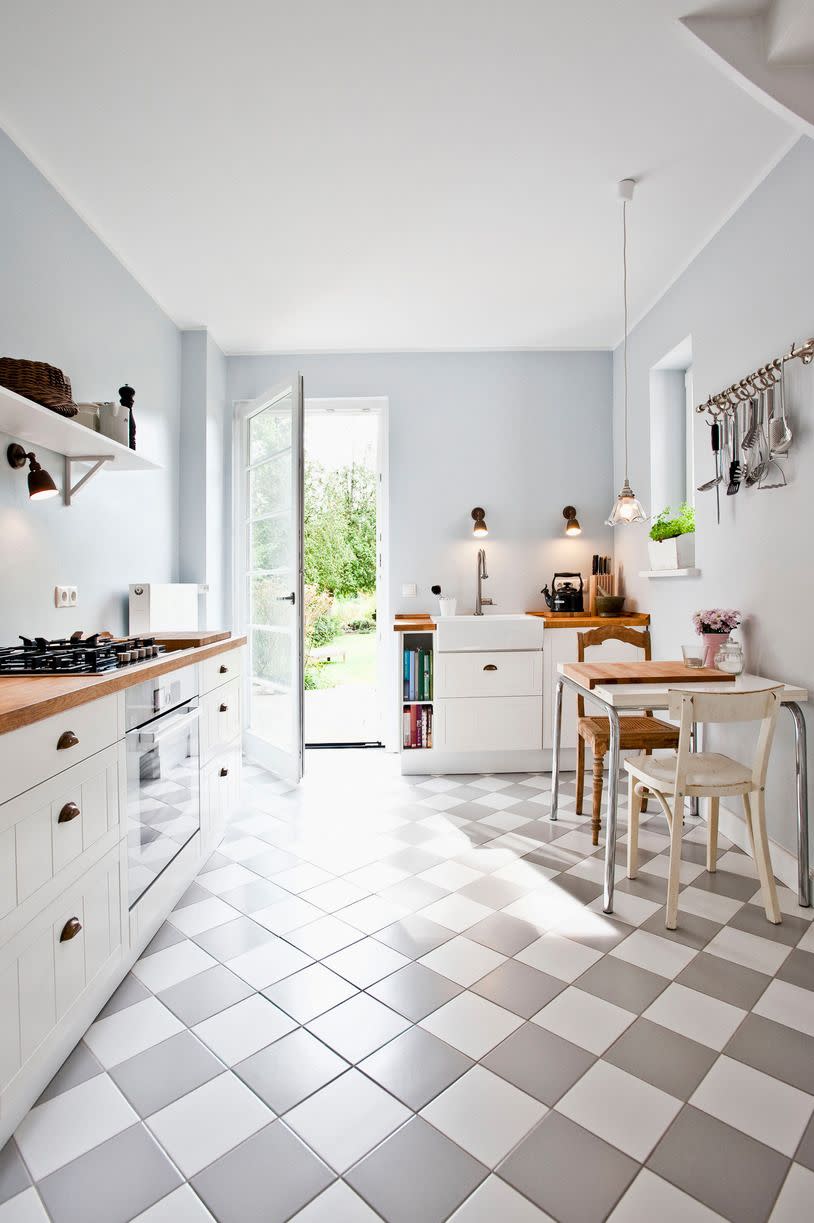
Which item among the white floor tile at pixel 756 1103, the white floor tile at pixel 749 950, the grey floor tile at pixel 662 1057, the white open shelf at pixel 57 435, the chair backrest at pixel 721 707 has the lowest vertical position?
the white floor tile at pixel 756 1103

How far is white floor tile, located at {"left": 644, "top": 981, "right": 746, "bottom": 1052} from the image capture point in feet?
5.26

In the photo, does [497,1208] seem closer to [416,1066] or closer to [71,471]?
[416,1066]

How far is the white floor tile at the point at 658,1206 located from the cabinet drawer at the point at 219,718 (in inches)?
72.0

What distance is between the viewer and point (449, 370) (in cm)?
438

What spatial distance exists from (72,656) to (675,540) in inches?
107

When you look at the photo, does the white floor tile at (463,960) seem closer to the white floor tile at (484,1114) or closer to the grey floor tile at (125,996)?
the white floor tile at (484,1114)

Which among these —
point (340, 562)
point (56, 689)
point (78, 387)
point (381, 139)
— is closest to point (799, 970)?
point (56, 689)

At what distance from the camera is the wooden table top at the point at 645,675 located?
2.46m

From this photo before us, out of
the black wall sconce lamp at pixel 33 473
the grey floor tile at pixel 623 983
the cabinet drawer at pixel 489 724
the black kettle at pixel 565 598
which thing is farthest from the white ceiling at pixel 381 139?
the grey floor tile at pixel 623 983

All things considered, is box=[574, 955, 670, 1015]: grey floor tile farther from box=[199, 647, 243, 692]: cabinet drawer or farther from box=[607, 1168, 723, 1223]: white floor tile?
box=[199, 647, 243, 692]: cabinet drawer

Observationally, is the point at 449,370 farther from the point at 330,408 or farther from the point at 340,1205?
the point at 340,1205

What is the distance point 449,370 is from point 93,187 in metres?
2.35

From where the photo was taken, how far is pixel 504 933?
6.80ft

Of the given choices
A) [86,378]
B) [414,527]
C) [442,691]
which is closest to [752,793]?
[442,691]
